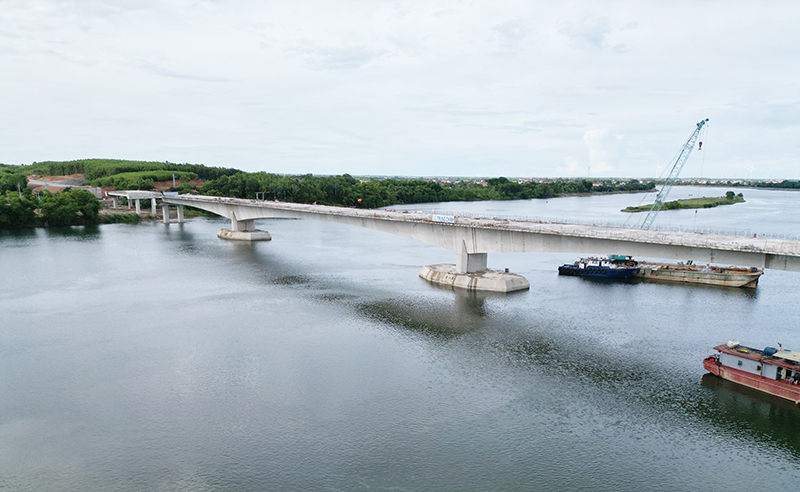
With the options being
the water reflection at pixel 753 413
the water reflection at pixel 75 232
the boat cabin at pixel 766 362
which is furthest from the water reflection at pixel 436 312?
the water reflection at pixel 75 232

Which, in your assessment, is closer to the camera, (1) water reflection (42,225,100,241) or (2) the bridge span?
(2) the bridge span

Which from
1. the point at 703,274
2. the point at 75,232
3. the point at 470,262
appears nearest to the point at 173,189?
the point at 75,232

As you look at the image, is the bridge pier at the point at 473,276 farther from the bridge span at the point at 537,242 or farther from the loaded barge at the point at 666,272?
the loaded barge at the point at 666,272

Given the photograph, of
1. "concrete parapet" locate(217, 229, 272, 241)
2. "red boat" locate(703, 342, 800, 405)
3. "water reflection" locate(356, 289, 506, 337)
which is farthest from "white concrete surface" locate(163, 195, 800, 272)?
"concrete parapet" locate(217, 229, 272, 241)

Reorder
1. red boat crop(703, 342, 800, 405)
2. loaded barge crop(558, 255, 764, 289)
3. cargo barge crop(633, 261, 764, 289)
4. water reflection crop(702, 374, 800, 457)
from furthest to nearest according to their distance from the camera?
loaded barge crop(558, 255, 764, 289)
cargo barge crop(633, 261, 764, 289)
red boat crop(703, 342, 800, 405)
water reflection crop(702, 374, 800, 457)

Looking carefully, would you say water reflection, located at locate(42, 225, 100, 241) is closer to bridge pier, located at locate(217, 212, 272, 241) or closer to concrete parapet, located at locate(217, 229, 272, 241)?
concrete parapet, located at locate(217, 229, 272, 241)

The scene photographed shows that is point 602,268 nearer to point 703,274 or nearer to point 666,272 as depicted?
point 666,272

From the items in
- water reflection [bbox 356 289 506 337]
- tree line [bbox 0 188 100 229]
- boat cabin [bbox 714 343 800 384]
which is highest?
tree line [bbox 0 188 100 229]
